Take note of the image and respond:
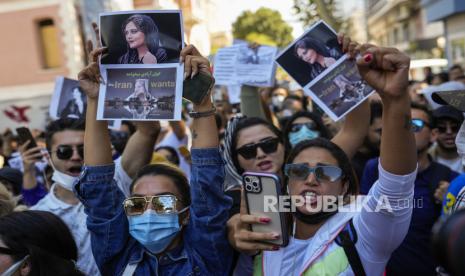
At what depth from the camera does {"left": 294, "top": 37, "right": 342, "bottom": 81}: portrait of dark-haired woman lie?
2.94 meters

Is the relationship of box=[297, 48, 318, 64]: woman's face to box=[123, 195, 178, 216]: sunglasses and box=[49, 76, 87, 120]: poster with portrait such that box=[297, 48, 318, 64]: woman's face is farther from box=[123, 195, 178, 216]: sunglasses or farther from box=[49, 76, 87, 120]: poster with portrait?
box=[49, 76, 87, 120]: poster with portrait

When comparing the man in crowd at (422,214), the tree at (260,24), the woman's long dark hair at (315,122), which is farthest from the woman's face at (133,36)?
the tree at (260,24)

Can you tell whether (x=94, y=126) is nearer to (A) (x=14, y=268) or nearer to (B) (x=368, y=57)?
(A) (x=14, y=268)

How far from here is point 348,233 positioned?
6.46 ft

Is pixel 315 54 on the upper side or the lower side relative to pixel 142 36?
lower

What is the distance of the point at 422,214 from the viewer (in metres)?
3.05

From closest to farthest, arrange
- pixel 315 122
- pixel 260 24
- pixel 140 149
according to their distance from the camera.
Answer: pixel 140 149
pixel 315 122
pixel 260 24

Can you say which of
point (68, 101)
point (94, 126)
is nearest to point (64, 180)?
point (94, 126)

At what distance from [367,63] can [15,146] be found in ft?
22.7

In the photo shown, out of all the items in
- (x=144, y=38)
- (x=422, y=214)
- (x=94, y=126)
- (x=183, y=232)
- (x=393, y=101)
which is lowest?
(x=422, y=214)

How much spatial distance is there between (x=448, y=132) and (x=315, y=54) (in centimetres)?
155

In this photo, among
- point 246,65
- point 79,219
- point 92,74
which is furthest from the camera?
point 246,65

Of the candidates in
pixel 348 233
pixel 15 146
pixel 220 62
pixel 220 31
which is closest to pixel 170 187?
pixel 348 233

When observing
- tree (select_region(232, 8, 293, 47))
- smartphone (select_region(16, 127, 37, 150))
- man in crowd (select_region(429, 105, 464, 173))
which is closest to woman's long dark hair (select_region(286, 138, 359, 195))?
man in crowd (select_region(429, 105, 464, 173))
